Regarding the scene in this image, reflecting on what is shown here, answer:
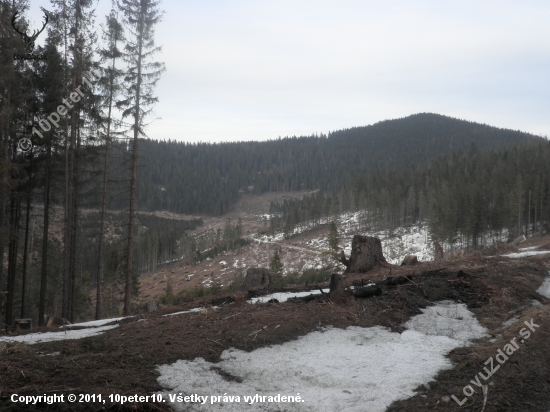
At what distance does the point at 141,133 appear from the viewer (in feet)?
52.1

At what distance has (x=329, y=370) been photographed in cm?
420

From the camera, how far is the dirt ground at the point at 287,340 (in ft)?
11.4

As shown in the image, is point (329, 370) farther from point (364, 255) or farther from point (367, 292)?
point (364, 255)

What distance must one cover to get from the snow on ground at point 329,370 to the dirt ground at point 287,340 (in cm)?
17

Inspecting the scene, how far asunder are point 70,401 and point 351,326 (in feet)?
12.4

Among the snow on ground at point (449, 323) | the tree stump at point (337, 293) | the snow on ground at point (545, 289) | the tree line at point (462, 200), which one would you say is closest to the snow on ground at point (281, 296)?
the tree stump at point (337, 293)

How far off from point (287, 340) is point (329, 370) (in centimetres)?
91

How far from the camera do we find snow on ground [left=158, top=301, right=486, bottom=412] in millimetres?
3590

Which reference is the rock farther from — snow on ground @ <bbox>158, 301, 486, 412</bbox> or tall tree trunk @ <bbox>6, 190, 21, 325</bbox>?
tall tree trunk @ <bbox>6, 190, 21, 325</bbox>

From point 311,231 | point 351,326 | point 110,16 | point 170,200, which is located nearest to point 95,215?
point 110,16

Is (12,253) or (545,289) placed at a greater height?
(545,289)

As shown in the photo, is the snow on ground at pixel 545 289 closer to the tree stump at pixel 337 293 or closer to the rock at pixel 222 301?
the tree stump at pixel 337 293

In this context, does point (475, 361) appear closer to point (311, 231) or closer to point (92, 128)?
point (92, 128)

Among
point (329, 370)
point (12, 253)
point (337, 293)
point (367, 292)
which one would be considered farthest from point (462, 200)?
point (329, 370)
